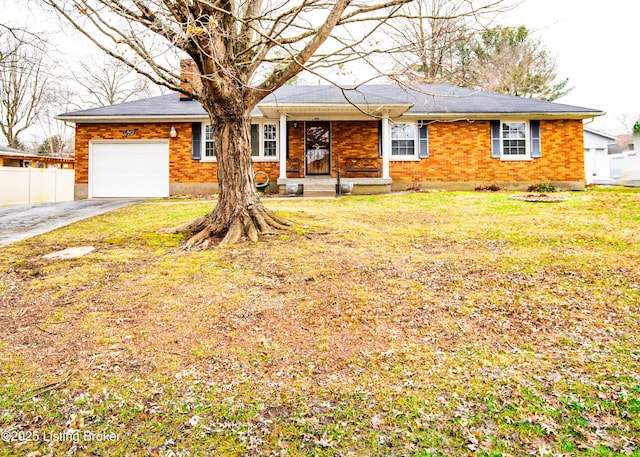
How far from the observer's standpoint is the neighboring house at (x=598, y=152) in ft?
81.4

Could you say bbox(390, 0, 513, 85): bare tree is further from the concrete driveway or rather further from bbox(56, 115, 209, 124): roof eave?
bbox(56, 115, 209, 124): roof eave

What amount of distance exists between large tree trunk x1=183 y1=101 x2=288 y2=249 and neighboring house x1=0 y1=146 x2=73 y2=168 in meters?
20.7

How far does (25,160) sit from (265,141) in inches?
724

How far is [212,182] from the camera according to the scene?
556 inches

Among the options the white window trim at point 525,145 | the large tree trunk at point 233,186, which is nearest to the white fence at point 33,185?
the large tree trunk at point 233,186

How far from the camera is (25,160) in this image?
2334cm

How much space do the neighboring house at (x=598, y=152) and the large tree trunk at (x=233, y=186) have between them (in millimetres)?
25788

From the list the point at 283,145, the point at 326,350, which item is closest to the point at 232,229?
the point at 326,350

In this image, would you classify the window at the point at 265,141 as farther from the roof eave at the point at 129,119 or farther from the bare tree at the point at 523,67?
the bare tree at the point at 523,67

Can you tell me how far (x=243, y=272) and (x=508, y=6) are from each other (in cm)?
487

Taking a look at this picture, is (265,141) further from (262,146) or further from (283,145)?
(283,145)

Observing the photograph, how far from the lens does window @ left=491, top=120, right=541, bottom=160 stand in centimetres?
1402

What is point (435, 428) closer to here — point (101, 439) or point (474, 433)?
point (474, 433)

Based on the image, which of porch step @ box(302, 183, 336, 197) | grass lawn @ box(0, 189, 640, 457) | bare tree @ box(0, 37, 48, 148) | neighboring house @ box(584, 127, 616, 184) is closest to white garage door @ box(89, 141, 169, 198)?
porch step @ box(302, 183, 336, 197)
